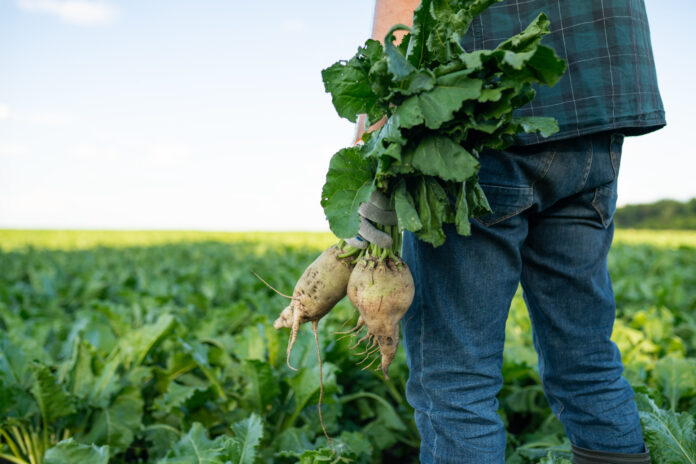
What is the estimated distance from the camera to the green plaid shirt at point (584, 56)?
4.53 feet

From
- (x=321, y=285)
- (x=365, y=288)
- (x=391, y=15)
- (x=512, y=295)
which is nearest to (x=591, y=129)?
(x=512, y=295)

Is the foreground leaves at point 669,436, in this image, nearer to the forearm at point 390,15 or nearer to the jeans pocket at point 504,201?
the jeans pocket at point 504,201

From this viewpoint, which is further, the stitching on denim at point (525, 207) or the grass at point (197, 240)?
the grass at point (197, 240)

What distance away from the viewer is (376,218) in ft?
4.46

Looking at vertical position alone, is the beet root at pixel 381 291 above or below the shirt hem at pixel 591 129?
below

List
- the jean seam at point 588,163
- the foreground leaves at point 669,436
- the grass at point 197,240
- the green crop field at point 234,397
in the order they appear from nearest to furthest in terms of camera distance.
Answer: the jean seam at point 588,163, the foreground leaves at point 669,436, the green crop field at point 234,397, the grass at point 197,240

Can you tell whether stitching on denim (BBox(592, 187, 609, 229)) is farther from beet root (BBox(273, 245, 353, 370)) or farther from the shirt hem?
beet root (BBox(273, 245, 353, 370))

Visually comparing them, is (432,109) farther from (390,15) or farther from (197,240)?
(197,240)

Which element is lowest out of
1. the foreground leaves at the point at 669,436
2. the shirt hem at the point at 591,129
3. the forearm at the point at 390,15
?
the foreground leaves at the point at 669,436

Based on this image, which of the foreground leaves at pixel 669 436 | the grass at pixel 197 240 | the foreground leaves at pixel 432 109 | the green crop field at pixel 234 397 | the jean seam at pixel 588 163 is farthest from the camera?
the grass at pixel 197 240

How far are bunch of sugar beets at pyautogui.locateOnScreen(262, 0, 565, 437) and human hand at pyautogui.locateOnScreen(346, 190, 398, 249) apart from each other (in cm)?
2

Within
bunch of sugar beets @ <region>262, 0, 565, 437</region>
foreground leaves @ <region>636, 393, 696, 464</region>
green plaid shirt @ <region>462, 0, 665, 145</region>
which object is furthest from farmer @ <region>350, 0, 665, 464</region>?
foreground leaves @ <region>636, 393, 696, 464</region>

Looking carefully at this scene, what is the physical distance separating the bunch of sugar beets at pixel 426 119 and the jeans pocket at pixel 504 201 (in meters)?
0.07

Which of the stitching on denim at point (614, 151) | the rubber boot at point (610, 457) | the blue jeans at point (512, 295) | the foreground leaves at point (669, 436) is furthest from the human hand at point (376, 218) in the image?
the foreground leaves at point (669, 436)
